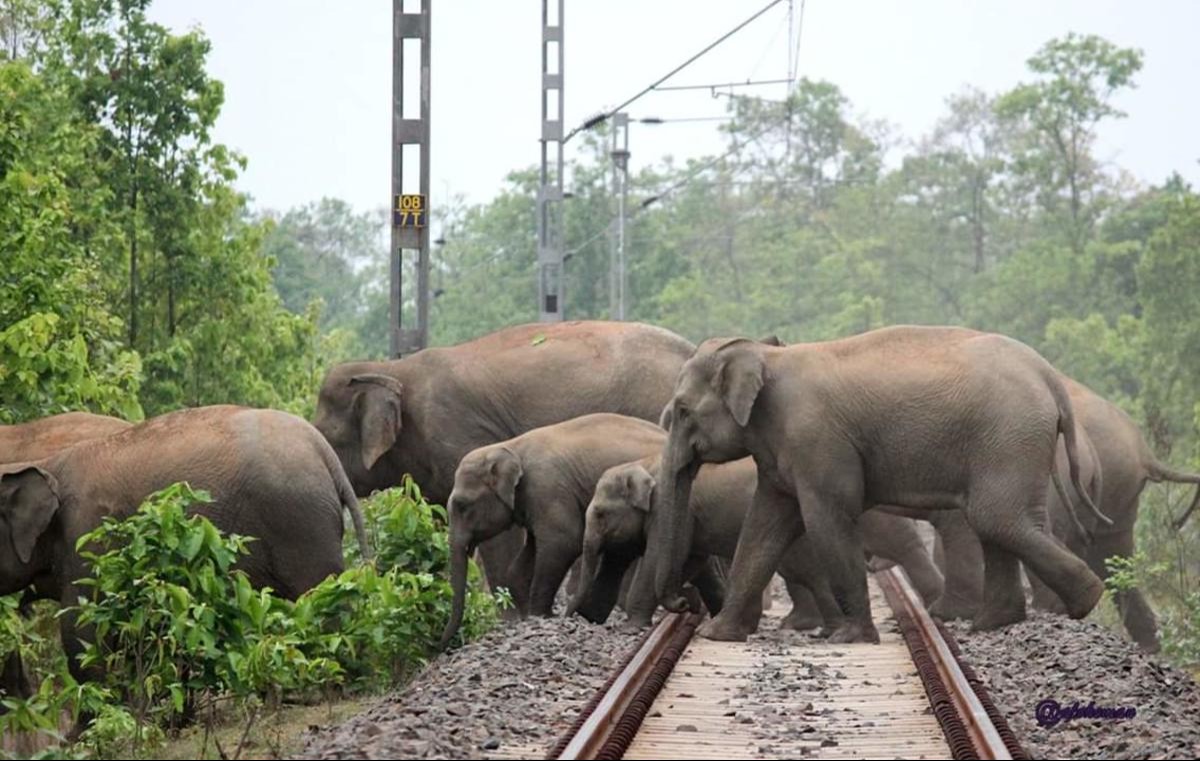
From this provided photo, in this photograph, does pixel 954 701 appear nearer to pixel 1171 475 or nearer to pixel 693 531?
pixel 693 531

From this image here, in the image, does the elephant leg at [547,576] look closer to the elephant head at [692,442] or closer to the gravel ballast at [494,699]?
the elephant head at [692,442]

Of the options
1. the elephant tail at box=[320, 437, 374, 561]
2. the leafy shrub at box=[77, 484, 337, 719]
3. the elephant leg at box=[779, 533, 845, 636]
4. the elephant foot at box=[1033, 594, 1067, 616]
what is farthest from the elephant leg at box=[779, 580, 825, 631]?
the leafy shrub at box=[77, 484, 337, 719]

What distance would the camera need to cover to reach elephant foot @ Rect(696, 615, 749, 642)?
1666 centimetres

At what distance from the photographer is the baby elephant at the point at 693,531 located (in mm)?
17328

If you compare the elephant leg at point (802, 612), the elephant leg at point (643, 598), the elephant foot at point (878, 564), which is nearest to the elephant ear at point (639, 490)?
the elephant leg at point (643, 598)

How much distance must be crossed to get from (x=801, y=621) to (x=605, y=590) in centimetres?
246

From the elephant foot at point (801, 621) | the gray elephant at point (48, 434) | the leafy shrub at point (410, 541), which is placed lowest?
the elephant foot at point (801, 621)

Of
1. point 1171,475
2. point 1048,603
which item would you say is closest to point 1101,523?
point 1171,475

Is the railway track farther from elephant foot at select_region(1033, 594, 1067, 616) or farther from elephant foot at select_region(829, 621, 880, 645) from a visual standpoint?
elephant foot at select_region(1033, 594, 1067, 616)

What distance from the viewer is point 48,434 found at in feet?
52.5

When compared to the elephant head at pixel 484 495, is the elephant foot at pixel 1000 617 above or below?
below

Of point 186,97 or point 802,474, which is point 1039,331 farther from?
point 802,474

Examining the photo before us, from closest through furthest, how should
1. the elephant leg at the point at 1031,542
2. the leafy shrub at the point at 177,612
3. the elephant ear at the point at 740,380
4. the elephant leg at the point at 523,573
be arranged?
the leafy shrub at the point at 177,612, the elephant leg at the point at 1031,542, the elephant ear at the point at 740,380, the elephant leg at the point at 523,573

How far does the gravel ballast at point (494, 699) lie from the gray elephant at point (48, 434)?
3.09m
